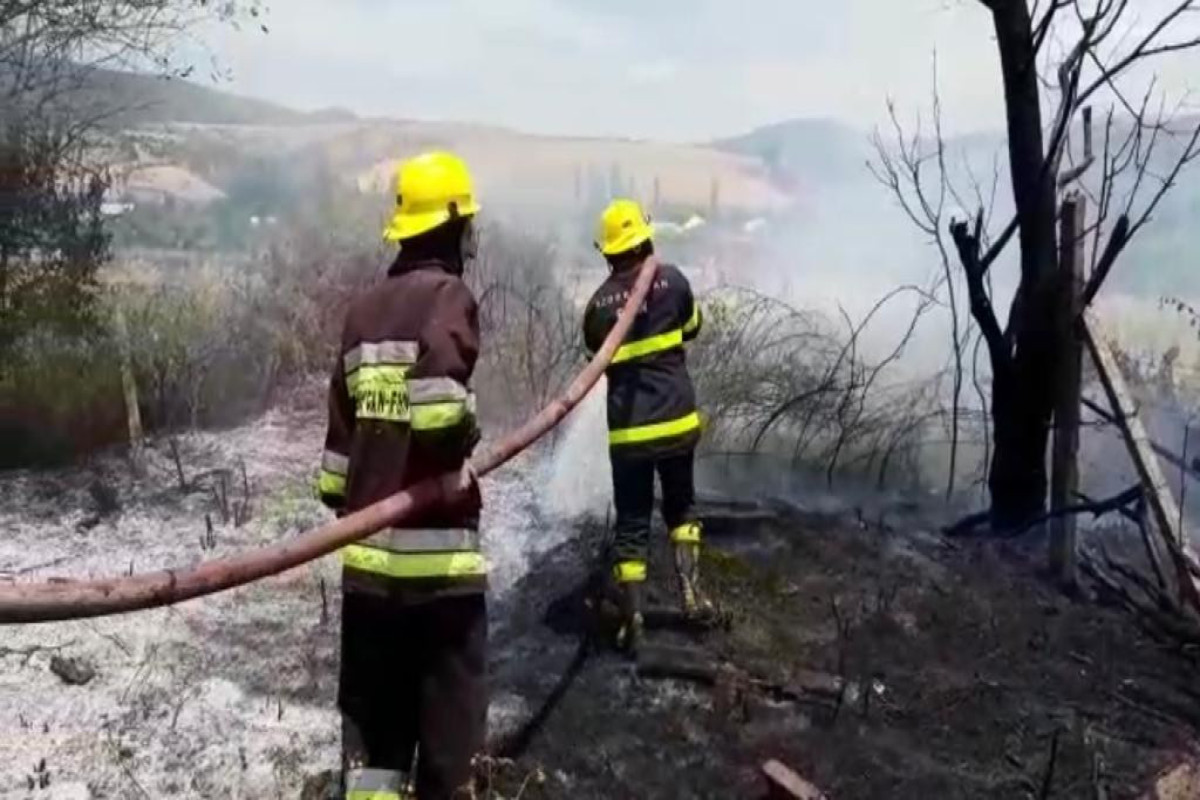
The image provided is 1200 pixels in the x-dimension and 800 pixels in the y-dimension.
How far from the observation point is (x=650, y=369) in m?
5.81

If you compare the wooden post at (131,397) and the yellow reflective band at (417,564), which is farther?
the wooden post at (131,397)

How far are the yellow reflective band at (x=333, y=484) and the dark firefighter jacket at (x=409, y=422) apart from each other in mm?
110

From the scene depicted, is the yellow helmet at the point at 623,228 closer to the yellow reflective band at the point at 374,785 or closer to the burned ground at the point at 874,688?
the burned ground at the point at 874,688

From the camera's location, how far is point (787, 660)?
5441mm

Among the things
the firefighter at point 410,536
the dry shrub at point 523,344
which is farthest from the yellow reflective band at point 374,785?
the dry shrub at point 523,344

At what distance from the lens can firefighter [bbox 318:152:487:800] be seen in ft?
11.8

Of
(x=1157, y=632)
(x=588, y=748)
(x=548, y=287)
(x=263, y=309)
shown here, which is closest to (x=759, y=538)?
(x=1157, y=632)

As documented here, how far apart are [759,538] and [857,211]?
695 cm

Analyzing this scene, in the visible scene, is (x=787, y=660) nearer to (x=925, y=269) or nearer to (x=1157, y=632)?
(x=1157, y=632)

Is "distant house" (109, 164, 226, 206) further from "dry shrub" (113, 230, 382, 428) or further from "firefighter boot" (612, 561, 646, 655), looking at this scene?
"firefighter boot" (612, 561, 646, 655)

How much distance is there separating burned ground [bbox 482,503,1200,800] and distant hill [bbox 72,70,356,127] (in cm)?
537

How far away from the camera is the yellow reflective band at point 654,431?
579cm

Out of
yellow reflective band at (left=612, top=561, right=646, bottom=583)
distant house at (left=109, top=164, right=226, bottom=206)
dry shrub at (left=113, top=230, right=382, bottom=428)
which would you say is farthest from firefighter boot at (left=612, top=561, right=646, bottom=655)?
distant house at (left=109, top=164, right=226, bottom=206)

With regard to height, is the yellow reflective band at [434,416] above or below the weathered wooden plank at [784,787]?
above
